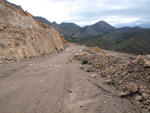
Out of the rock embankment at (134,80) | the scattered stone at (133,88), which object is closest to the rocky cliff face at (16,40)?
the rock embankment at (134,80)

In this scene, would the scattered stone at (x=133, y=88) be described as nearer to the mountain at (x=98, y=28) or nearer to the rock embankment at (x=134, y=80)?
the rock embankment at (x=134, y=80)

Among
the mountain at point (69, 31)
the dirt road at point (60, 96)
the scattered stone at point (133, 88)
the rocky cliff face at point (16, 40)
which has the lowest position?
the dirt road at point (60, 96)

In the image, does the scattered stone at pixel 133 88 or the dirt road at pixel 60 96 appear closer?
the dirt road at pixel 60 96

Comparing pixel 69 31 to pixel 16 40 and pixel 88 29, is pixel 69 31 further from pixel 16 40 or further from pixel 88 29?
pixel 16 40

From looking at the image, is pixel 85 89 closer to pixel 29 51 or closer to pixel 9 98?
pixel 9 98

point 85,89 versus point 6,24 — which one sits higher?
point 6,24

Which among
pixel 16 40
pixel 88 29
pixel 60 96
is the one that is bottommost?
pixel 60 96

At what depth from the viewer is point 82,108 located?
14.9 ft

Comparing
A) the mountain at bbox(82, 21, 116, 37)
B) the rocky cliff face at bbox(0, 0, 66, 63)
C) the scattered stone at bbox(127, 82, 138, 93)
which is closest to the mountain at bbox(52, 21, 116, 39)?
the mountain at bbox(82, 21, 116, 37)

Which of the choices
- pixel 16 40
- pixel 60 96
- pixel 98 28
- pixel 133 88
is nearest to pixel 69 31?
pixel 98 28

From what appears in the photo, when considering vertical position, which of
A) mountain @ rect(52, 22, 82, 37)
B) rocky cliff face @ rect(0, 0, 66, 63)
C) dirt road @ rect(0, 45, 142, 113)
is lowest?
dirt road @ rect(0, 45, 142, 113)

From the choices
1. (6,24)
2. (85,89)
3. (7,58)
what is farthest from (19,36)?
(85,89)

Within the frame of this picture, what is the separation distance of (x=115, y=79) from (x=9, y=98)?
5254 mm

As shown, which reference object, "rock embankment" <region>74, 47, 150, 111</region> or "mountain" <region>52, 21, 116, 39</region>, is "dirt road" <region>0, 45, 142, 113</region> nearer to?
"rock embankment" <region>74, 47, 150, 111</region>
